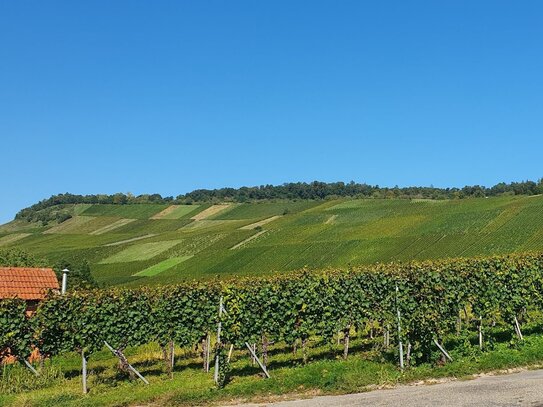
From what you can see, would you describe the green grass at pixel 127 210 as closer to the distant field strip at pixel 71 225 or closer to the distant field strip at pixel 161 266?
the distant field strip at pixel 71 225

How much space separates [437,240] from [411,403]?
196 feet

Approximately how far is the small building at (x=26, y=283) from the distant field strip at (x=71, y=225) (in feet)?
361

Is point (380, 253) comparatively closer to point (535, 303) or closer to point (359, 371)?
point (535, 303)

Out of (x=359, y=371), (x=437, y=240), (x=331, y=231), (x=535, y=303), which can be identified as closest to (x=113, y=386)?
(x=359, y=371)

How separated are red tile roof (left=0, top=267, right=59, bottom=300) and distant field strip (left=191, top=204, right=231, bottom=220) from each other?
4019 inches

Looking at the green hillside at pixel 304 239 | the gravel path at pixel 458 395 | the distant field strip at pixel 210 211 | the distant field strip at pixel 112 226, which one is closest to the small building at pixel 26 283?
the gravel path at pixel 458 395

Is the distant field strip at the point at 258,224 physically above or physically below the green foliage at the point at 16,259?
above

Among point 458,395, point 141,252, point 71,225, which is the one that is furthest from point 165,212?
point 458,395

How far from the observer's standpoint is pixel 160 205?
14975cm

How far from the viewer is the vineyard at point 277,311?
55.5ft

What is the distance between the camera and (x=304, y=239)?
81812mm

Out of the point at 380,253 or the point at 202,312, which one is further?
the point at 380,253

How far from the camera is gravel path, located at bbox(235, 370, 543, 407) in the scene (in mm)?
11516

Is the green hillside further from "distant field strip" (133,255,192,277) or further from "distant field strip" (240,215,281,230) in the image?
"distant field strip" (240,215,281,230)
